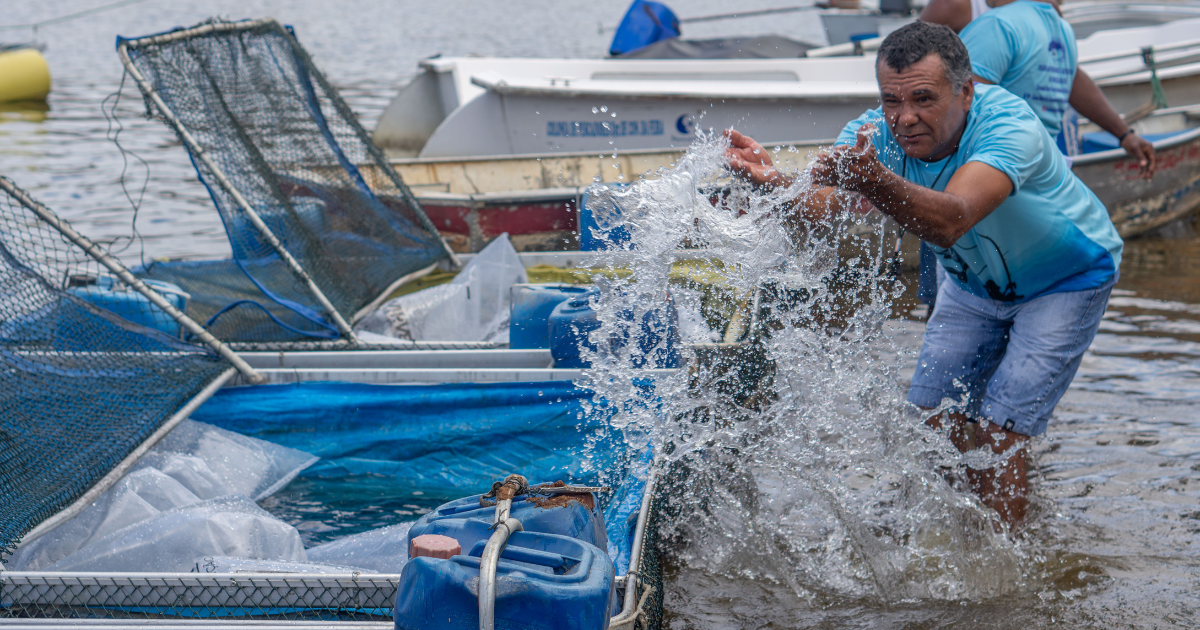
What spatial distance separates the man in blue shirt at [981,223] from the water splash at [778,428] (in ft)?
0.49

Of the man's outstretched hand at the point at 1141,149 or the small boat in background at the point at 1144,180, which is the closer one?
the man's outstretched hand at the point at 1141,149

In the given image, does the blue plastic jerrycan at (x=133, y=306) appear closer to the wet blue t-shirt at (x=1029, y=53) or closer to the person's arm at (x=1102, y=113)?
the wet blue t-shirt at (x=1029, y=53)

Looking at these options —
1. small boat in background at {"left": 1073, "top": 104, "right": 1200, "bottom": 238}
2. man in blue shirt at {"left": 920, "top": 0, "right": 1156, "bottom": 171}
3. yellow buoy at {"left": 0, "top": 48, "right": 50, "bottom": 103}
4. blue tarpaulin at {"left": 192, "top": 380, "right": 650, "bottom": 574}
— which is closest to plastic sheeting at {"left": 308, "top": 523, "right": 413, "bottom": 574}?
blue tarpaulin at {"left": 192, "top": 380, "right": 650, "bottom": 574}

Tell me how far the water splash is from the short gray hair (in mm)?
574

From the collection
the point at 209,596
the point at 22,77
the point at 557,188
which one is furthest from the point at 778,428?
the point at 22,77

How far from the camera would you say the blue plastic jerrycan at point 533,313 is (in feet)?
13.2

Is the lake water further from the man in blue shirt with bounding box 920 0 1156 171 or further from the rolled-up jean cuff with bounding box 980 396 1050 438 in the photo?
the man in blue shirt with bounding box 920 0 1156 171

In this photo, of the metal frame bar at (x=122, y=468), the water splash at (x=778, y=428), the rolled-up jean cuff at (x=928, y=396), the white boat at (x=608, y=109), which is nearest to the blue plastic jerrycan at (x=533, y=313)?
the water splash at (x=778, y=428)

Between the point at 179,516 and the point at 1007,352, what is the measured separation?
267cm

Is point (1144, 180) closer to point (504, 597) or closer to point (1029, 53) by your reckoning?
point (1029, 53)

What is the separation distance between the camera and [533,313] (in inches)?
160

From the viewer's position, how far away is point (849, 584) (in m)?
3.10

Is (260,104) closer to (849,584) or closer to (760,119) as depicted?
(849,584)

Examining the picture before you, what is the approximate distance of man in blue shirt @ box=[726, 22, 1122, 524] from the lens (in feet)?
7.90
